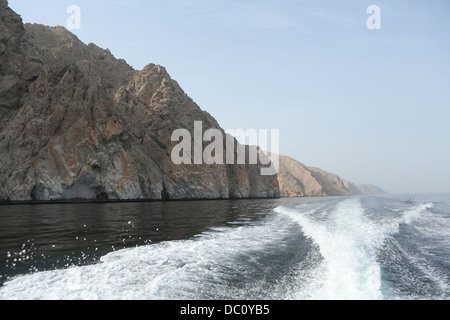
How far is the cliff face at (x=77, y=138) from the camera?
54906mm

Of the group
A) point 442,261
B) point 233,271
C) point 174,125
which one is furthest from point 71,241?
point 174,125

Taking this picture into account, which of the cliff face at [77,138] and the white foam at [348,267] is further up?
the cliff face at [77,138]

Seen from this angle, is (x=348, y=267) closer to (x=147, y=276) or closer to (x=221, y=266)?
(x=221, y=266)

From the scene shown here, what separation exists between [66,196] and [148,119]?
135 ft

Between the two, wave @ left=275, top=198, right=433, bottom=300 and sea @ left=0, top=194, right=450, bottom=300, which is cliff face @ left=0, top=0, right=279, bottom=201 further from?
wave @ left=275, top=198, right=433, bottom=300

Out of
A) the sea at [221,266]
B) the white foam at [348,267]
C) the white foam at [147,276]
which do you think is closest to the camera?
the white foam at [147,276]

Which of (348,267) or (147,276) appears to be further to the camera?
(348,267)

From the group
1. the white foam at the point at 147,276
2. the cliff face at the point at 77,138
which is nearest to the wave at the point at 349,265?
the white foam at the point at 147,276

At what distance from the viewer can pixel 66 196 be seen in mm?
54500

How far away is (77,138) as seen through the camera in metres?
59.0

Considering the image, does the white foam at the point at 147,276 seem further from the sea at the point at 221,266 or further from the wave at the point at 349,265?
the wave at the point at 349,265

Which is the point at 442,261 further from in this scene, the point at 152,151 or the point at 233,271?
the point at 152,151

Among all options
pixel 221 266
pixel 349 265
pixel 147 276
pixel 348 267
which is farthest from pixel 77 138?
pixel 348 267

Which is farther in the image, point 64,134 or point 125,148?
point 125,148
